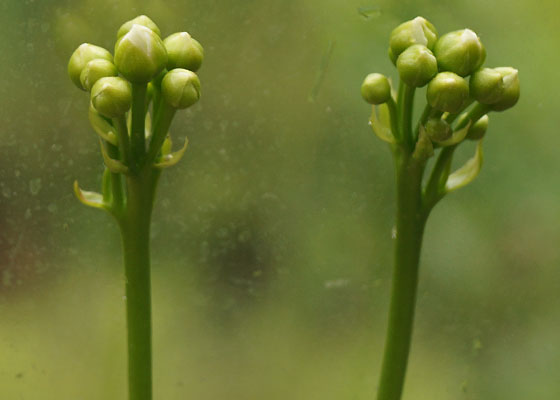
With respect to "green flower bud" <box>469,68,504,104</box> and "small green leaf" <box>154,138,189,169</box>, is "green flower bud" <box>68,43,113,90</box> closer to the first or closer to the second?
"small green leaf" <box>154,138,189,169</box>

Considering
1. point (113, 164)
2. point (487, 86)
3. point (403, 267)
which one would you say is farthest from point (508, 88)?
point (113, 164)

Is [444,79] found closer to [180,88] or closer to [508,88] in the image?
[508,88]

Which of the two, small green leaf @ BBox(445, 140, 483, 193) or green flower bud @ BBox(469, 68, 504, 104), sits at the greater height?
green flower bud @ BBox(469, 68, 504, 104)

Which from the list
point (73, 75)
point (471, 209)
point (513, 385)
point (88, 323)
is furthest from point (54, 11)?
point (513, 385)

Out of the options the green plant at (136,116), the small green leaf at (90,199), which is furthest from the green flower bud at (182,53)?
the small green leaf at (90,199)

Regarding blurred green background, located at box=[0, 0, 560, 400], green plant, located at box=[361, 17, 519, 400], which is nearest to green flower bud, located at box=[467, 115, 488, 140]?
green plant, located at box=[361, 17, 519, 400]

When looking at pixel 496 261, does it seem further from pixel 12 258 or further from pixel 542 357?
pixel 12 258

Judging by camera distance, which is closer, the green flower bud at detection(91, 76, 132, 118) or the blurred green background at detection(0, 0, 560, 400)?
the green flower bud at detection(91, 76, 132, 118)

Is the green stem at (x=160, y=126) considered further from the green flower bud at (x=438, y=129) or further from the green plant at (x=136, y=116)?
the green flower bud at (x=438, y=129)
